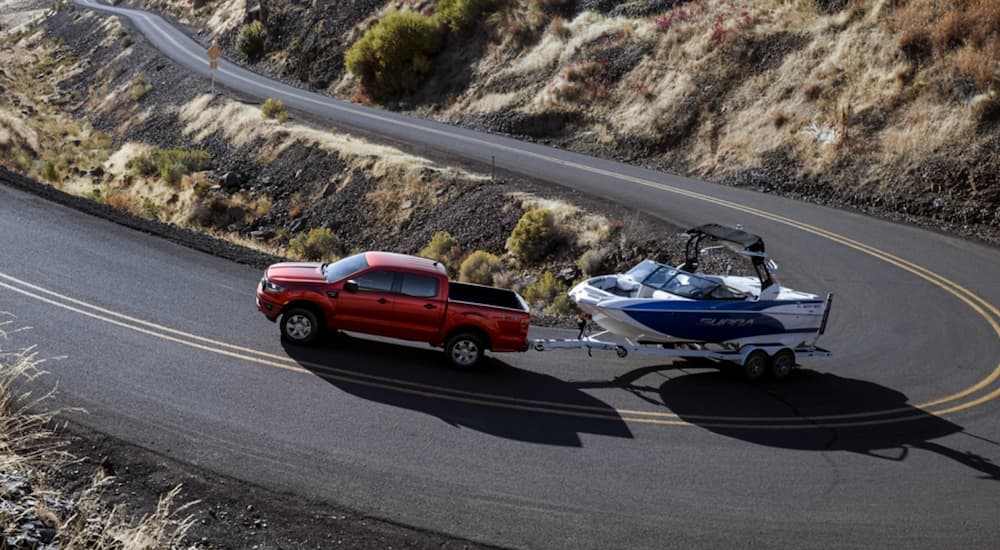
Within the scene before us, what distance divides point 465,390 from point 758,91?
2483cm

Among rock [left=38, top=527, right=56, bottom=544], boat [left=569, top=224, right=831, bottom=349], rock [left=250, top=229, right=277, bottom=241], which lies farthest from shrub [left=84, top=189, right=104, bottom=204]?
rock [left=38, top=527, right=56, bottom=544]

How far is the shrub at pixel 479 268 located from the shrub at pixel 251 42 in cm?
3841

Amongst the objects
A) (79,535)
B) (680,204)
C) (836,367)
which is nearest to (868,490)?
(836,367)

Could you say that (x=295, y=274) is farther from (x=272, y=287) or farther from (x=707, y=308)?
(x=707, y=308)

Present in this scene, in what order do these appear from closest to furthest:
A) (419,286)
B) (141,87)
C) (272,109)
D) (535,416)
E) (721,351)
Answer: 1. (535,416)
2. (419,286)
3. (721,351)
4. (272,109)
5. (141,87)

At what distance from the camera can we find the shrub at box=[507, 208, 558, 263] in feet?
79.4

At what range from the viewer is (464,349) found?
48.0 feet

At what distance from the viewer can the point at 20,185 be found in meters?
22.1

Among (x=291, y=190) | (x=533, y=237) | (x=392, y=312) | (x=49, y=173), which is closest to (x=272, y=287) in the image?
(x=392, y=312)

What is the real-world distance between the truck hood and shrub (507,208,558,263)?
9.74 meters

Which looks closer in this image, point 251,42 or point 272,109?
point 272,109

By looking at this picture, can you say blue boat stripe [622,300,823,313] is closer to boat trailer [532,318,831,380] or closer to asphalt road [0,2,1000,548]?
boat trailer [532,318,831,380]

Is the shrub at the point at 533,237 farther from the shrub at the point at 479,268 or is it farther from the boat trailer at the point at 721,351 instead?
the boat trailer at the point at 721,351

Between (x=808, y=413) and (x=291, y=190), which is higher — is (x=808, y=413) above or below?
below
